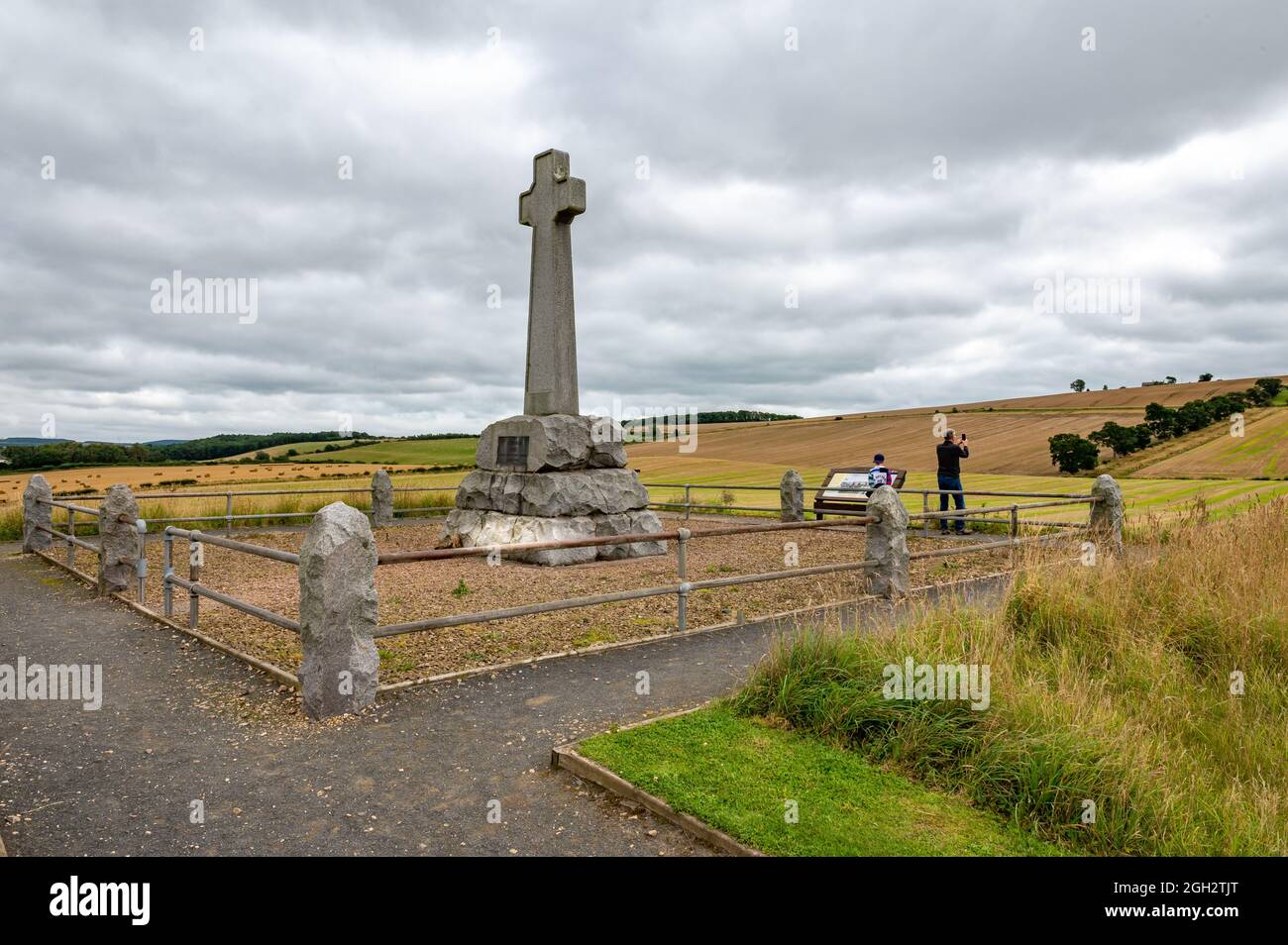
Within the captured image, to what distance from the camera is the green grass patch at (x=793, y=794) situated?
141 inches

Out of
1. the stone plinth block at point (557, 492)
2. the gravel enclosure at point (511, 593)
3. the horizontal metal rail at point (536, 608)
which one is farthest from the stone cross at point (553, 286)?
the horizontal metal rail at point (536, 608)

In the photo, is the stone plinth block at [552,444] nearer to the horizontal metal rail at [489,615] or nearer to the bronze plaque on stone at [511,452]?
the bronze plaque on stone at [511,452]

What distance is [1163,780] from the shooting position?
4.25m

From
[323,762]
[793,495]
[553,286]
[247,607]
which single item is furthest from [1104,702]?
[793,495]

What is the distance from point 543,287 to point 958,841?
11136 millimetres

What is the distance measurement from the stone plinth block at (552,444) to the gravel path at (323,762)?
6.27m

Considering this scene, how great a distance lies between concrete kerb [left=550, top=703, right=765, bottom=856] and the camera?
3.56m

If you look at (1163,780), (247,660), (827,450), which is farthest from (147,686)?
(827,450)

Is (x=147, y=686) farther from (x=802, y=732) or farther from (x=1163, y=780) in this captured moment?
(x=1163, y=780)

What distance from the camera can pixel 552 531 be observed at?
12.4 metres

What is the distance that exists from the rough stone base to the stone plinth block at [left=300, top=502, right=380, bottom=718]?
6303 millimetres

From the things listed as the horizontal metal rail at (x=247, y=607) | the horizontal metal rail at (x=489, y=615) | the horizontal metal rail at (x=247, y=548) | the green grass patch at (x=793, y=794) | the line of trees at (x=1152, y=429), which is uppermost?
the line of trees at (x=1152, y=429)

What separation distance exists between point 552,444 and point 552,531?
4.79 ft

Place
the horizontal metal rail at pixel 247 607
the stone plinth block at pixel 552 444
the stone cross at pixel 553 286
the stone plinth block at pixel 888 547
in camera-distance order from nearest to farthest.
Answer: the horizontal metal rail at pixel 247 607, the stone plinth block at pixel 888 547, the stone plinth block at pixel 552 444, the stone cross at pixel 553 286
